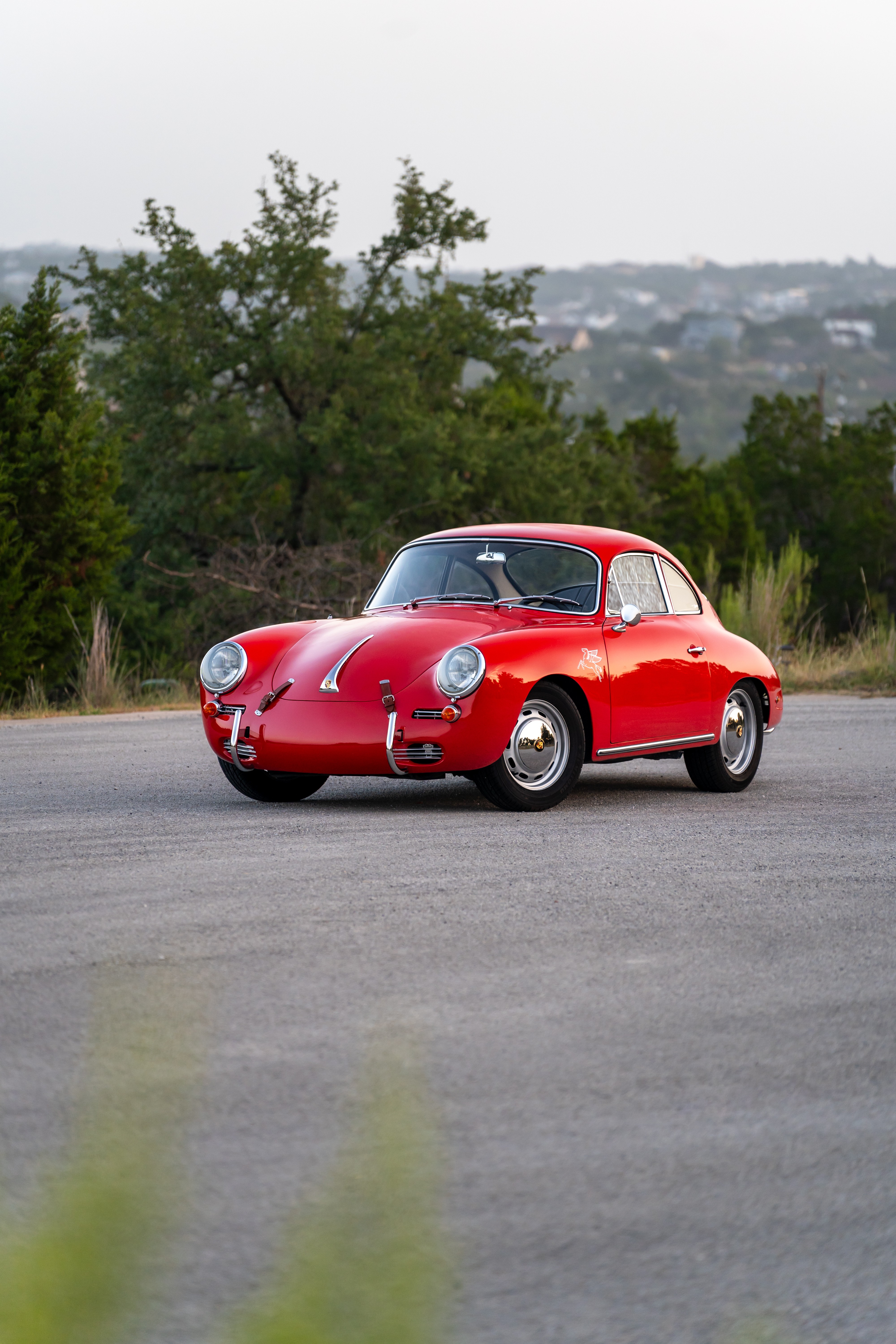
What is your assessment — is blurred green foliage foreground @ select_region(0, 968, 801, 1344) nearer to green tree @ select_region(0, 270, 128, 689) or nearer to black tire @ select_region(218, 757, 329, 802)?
black tire @ select_region(218, 757, 329, 802)

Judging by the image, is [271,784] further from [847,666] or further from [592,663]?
[847,666]

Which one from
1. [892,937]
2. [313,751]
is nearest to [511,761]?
[313,751]

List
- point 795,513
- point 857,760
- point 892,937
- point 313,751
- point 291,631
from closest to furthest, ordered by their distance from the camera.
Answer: point 892,937 < point 313,751 < point 291,631 < point 857,760 < point 795,513

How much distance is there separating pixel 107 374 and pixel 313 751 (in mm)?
29758

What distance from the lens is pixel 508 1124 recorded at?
3793mm

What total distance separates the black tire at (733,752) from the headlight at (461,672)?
2.18 m

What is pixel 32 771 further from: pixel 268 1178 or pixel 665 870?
pixel 268 1178

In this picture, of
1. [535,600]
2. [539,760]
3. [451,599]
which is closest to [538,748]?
[539,760]

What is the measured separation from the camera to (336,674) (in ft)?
29.0

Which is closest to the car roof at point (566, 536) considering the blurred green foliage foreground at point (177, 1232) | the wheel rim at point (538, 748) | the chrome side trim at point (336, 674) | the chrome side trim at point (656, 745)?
the chrome side trim at point (656, 745)

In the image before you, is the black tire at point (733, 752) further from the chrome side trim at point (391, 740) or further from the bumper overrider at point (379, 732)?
the chrome side trim at point (391, 740)

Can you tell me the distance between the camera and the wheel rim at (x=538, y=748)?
28.9 ft

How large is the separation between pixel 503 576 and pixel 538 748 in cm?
141

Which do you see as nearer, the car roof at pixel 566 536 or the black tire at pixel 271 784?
the black tire at pixel 271 784
